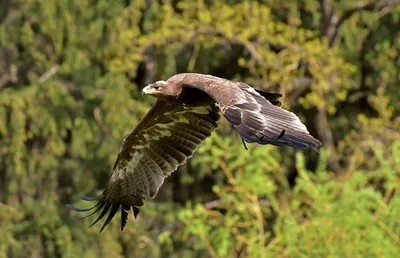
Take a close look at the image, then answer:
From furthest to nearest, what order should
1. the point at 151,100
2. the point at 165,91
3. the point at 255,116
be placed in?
1. the point at 151,100
2. the point at 165,91
3. the point at 255,116

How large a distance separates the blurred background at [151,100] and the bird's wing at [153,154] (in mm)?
5402

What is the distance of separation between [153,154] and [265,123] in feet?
7.19

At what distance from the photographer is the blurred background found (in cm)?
1606

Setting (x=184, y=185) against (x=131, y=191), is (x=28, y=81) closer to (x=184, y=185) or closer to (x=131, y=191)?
(x=184, y=185)

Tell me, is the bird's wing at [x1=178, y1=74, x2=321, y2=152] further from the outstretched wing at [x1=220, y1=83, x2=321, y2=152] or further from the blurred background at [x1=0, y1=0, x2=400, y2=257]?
the blurred background at [x1=0, y1=0, x2=400, y2=257]

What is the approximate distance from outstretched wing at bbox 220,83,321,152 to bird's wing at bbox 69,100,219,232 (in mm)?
1493

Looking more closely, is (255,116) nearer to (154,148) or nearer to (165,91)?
(165,91)

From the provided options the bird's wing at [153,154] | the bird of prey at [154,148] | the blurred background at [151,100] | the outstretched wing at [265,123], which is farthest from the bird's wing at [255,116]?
the blurred background at [151,100]

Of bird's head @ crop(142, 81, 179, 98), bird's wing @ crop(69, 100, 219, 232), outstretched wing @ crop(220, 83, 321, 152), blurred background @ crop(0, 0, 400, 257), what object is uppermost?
outstretched wing @ crop(220, 83, 321, 152)

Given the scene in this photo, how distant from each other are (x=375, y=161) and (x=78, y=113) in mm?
3690

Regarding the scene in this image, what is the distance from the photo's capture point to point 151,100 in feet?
55.4

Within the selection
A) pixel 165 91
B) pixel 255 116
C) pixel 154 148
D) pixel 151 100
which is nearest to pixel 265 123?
pixel 255 116

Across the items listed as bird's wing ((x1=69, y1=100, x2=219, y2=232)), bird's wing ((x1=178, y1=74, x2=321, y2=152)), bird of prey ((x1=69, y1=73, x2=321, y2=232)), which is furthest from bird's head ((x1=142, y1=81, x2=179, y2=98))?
bird's wing ((x1=69, y1=100, x2=219, y2=232))

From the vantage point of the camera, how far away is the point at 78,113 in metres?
16.7
